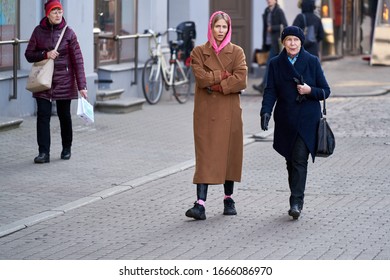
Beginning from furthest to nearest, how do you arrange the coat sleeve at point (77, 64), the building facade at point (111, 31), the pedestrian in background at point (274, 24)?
the pedestrian in background at point (274, 24)
the building facade at point (111, 31)
the coat sleeve at point (77, 64)

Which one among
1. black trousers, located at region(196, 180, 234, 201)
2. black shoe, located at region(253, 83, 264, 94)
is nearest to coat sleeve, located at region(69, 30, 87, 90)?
black trousers, located at region(196, 180, 234, 201)

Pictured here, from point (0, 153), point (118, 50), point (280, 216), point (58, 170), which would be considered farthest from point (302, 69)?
point (118, 50)

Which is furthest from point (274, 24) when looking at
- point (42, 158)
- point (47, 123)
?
point (42, 158)

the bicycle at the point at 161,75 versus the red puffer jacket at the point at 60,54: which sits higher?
the red puffer jacket at the point at 60,54

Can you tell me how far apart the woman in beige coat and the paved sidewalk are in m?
0.34

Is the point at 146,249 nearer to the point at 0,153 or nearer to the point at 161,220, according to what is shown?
the point at 161,220

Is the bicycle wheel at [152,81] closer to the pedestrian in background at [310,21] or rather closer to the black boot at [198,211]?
the pedestrian in background at [310,21]

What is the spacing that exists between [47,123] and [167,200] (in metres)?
2.66

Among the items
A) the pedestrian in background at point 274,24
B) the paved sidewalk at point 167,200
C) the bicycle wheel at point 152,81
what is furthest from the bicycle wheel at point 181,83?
the paved sidewalk at point 167,200

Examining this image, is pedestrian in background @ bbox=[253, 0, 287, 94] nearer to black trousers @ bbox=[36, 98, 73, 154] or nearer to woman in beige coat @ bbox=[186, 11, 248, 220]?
black trousers @ bbox=[36, 98, 73, 154]

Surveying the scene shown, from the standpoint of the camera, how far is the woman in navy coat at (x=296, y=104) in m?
9.95

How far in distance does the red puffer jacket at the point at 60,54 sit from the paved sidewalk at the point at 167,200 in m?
0.76

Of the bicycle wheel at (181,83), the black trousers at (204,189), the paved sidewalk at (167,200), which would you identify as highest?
the bicycle wheel at (181,83)

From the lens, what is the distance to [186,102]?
19828mm
